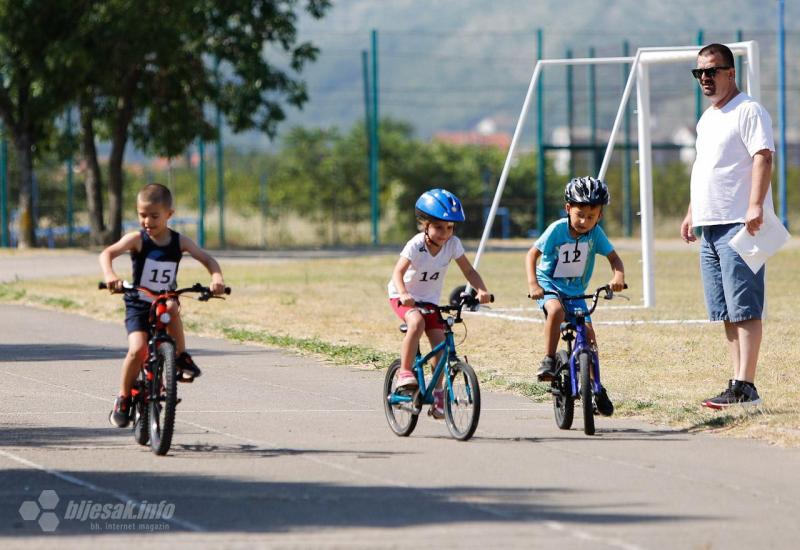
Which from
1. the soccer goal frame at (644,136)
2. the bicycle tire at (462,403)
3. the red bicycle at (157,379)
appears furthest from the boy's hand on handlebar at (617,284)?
the soccer goal frame at (644,136)

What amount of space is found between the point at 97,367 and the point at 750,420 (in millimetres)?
5930

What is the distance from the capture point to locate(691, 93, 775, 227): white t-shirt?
10.8m

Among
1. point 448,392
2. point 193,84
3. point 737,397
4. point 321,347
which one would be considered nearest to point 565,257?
point 448,392

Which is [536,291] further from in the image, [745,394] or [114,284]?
[114,284]

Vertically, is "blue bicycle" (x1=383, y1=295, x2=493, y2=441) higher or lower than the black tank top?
lower

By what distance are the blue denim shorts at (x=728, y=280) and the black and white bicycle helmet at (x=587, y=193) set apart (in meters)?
1.19

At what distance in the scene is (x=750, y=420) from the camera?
33.3 feet

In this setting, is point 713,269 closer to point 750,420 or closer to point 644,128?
point 750,420

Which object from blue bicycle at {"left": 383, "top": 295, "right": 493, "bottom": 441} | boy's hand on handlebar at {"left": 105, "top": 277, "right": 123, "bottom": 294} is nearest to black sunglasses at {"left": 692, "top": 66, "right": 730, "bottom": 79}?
blue bicycle at {"left": 383, "top": 295, "right": 493, "bottom": 441}

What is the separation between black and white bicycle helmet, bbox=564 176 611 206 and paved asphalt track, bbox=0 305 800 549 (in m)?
1.43

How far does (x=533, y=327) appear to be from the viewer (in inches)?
659

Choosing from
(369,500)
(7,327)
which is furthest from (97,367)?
(369,500)

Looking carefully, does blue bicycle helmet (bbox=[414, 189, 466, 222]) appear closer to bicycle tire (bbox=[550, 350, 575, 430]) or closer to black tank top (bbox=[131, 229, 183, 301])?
bicycle tire (bbox=[550, 350, 575, 430])

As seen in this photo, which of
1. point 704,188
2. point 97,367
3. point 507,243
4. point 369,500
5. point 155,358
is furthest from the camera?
point 507,243
